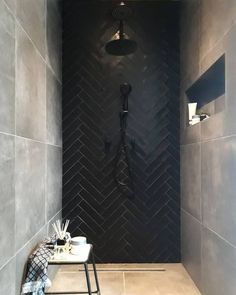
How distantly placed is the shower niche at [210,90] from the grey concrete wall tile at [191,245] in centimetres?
100

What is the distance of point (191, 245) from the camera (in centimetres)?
281

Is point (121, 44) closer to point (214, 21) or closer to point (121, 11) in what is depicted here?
point (121, 11)

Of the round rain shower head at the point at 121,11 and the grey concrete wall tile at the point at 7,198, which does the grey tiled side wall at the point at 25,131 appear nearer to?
the grey concrete wall tile at the point at 7,198

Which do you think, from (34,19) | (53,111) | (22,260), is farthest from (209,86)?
(22,260)

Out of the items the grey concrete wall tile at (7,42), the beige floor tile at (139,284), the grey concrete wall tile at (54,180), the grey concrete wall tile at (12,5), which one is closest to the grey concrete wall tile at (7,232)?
the grey concrete wall tile at (7,42)

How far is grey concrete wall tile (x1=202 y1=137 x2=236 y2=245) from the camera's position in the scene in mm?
1792

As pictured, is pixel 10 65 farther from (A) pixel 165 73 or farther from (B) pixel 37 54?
(A) pixel 165 73

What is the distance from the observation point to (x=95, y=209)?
324 centimetres

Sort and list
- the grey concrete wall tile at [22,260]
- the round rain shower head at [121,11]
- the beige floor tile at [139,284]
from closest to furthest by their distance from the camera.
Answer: the grey concrete wall tile at [22,260], the beige floor tile at [139,284], the round rain shower head at [121,11]

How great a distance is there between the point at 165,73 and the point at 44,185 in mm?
1823

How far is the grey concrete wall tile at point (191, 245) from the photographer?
2566 millimetres

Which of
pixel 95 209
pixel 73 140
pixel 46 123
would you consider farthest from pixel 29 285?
pixel 73 140

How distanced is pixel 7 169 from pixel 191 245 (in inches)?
76.9

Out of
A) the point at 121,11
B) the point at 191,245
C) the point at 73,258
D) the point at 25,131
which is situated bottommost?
the point at 191,245
